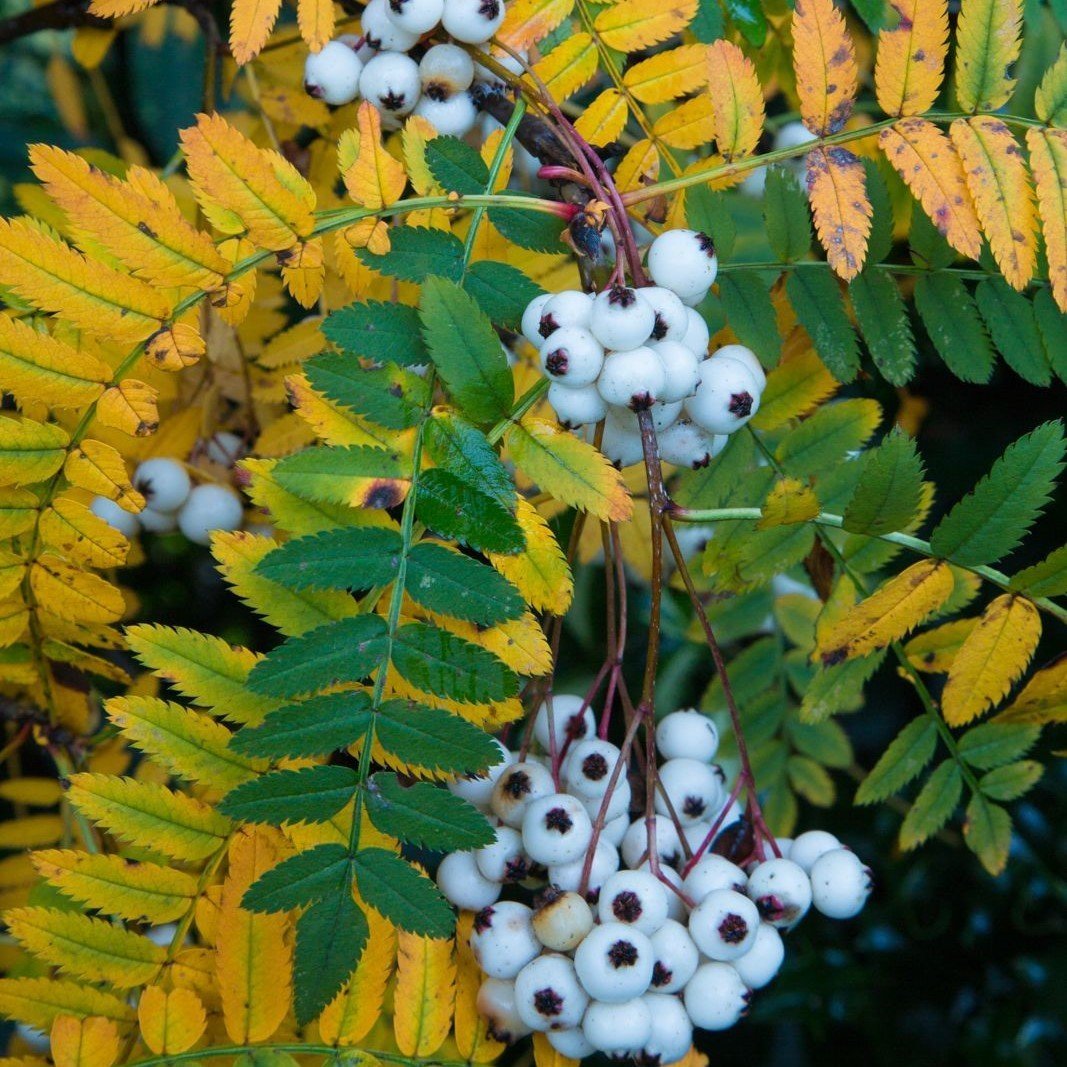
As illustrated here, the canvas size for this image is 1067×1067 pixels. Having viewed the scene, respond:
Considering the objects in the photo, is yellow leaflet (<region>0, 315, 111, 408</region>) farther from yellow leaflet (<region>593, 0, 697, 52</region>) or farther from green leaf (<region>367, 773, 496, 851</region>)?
yellow leaflet (<region>593, 0, 697, 52</region>)

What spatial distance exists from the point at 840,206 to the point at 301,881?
689 millimetres

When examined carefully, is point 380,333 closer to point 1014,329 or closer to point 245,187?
point 245,187

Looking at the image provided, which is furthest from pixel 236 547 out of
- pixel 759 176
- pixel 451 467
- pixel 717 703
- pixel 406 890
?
pixel 759 176

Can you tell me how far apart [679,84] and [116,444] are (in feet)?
2.27

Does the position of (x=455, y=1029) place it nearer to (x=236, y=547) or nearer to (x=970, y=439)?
(x=236, y=547)

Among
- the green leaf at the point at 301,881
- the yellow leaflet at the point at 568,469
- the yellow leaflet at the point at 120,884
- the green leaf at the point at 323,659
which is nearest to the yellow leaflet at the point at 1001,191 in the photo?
the yellow leaflet at the point at 568,469

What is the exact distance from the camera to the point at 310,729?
814 mm

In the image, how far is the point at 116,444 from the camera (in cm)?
123

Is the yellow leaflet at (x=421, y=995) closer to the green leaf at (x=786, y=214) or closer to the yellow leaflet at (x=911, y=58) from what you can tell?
the green leaf at (x=786, y=214)

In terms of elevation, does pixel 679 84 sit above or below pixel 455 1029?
above

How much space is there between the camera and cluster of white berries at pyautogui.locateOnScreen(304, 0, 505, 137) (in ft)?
3.35

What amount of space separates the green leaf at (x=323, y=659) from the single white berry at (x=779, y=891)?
1.31 ft

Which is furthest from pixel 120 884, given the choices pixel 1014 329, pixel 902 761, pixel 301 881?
pixel 1014 329

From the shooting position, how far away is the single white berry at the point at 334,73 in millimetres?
1115
